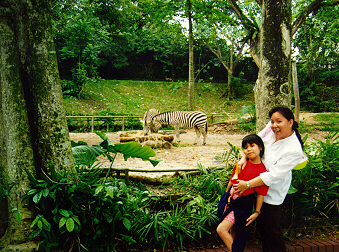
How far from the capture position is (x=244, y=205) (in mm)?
2789

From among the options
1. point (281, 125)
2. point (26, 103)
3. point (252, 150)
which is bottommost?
point (252, 150)

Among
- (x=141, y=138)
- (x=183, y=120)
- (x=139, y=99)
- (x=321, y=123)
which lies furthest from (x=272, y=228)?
(x=139, y=99)

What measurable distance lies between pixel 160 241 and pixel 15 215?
4.89ft

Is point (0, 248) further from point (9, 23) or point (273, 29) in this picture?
point (273, 29)

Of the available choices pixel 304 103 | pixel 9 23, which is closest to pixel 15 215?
pixel 9 23

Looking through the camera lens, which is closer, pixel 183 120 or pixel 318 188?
pixel 318 188

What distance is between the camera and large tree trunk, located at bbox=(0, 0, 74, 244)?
2928mm

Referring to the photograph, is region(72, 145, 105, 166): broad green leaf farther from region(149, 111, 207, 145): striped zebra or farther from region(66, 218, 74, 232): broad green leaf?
Result: region(149, 111, 207, 145): striped zebra

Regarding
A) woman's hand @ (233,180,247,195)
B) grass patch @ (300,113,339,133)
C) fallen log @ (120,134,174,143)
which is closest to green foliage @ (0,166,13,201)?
woman's hand @ (233,180,247,195)

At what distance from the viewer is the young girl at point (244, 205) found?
9.03ft

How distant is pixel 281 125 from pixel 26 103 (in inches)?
99.0

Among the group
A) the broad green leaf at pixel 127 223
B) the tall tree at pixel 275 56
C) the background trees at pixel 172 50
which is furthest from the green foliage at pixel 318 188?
the background trees at pixel 172 50

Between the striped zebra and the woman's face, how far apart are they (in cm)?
774

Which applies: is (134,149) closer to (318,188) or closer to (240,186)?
(240,186)
